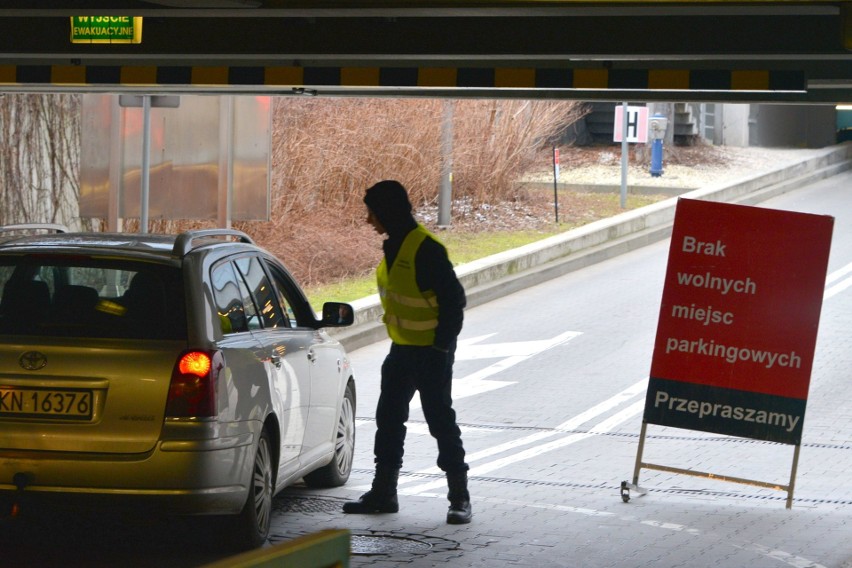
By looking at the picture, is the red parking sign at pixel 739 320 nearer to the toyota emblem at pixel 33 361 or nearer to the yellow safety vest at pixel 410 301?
the yellow safety vest at pixel 410 301

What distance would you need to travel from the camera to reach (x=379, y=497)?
8.86 meters

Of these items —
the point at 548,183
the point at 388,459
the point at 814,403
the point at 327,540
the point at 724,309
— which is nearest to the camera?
the point at 327,540

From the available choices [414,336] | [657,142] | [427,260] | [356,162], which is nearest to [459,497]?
[414,336]

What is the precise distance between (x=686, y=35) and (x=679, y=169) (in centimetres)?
2472

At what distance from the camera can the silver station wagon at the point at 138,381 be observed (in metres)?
6.96

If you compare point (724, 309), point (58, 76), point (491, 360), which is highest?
point (58, 76)

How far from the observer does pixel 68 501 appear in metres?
6.97

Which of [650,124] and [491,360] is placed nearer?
[491,360]

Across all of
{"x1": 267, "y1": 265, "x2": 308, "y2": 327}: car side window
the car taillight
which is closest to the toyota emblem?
the car taillight

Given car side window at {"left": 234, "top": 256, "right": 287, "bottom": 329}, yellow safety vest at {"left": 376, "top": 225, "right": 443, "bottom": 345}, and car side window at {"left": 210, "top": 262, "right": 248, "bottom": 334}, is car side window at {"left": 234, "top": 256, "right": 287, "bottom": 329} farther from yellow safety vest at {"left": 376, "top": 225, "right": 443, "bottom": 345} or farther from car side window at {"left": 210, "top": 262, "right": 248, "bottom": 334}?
yellow safety vest at {"left": 376, "top": 225, "right": 443, "bottom": 345}

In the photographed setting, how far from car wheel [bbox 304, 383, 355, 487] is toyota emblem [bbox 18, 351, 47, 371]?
284cm

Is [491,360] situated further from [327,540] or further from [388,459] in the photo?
[327,540]

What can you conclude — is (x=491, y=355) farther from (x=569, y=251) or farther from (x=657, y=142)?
(x=657, y=142)

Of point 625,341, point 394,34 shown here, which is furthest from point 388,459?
point 625,341
